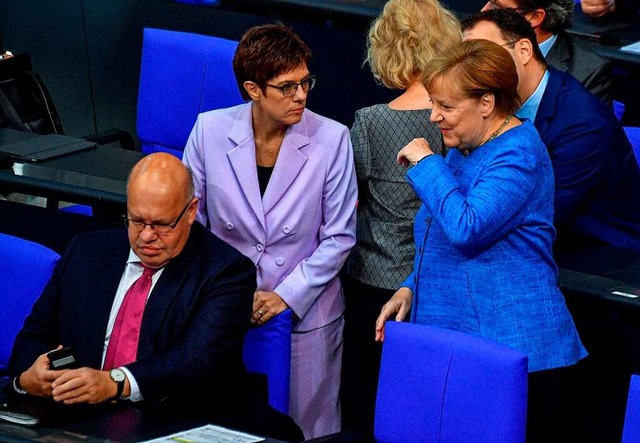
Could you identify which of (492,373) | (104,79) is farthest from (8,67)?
(492,373)

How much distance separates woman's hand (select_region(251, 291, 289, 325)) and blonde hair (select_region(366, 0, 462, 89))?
2.21 ft

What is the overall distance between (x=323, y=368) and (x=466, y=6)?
103 inches

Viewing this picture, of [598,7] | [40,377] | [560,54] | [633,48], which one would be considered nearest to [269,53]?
[40,377]

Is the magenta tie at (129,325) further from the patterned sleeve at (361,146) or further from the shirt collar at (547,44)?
the shirt collar at (547,44)

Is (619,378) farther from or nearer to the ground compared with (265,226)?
nearer to the ground

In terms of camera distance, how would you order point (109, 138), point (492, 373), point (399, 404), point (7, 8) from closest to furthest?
point (492, 373), point (399, 404), point (109, 138), point (7, 8)

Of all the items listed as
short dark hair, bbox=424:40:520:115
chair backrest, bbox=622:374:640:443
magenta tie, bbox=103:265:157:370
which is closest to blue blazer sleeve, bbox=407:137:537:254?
short dark hair, bbox=424:40:520:115

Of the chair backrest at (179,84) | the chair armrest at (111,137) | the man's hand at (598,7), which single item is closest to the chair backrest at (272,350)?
the chair backrest at (179,84)

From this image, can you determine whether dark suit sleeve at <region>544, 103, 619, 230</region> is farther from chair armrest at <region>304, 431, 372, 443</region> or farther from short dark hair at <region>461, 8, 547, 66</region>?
chair armrest at <region>304, 431, 372, 443</region>

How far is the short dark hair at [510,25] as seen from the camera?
3.55 metres

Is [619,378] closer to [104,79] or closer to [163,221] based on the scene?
[163,221]

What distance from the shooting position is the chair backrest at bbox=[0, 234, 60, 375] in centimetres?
359

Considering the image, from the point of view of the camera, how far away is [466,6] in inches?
231

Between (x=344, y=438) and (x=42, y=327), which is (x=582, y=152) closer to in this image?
(x=344, y=438)
